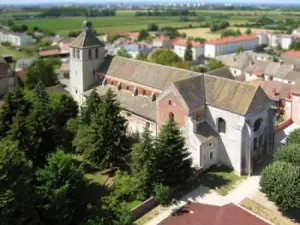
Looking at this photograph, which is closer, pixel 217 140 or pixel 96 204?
pixel 96 204

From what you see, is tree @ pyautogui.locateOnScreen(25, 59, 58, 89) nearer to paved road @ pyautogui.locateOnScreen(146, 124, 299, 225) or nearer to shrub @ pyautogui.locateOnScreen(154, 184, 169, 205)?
shrub @ pyautogui.locateOnScreen(154, 184, 169, 205)

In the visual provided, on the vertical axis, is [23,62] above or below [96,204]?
above

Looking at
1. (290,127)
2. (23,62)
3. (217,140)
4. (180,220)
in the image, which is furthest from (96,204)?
(23,62)

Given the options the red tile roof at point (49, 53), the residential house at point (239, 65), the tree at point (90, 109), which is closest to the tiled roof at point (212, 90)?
the tree at point (90, 109)

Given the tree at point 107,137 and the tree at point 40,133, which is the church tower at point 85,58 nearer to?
the tree at point 40,133

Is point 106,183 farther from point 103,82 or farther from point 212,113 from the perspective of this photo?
point 103,82

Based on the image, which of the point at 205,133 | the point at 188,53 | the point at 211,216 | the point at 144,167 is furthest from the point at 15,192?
the point at 188,53

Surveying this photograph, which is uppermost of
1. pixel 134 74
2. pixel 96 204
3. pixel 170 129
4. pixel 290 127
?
pixel 134 74

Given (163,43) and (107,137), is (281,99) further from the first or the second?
(163,43)
